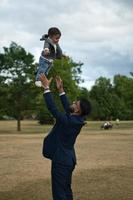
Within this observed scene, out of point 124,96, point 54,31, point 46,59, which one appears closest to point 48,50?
point 46,59

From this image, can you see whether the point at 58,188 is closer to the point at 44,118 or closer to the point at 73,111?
the point at 73,111

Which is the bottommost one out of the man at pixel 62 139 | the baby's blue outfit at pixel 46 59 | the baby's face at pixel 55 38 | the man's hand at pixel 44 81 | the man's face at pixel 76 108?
the man at pixel 62 139

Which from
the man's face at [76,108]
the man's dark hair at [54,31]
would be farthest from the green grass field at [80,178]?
the man's dark hair at [54,31]

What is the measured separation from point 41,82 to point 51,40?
66 centimetres

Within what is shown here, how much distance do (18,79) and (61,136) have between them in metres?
57.0

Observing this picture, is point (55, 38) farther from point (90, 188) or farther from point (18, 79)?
point (18, 79)

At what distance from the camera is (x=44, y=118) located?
3716 inches

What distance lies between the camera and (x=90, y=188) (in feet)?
45.2

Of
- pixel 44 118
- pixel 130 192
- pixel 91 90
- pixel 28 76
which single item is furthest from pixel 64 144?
pixel 91 90

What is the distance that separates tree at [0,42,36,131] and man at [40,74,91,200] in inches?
2198

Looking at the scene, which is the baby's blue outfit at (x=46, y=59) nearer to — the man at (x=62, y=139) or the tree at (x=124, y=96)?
the man at (x=62, y=139)

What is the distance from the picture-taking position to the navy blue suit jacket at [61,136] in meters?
8.34

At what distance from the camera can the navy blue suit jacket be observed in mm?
8336

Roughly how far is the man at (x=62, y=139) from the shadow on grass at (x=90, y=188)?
3.88 metres
